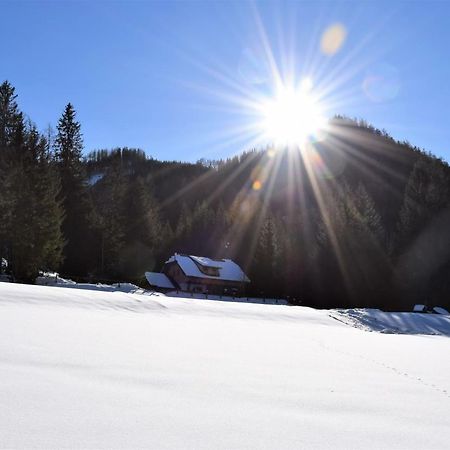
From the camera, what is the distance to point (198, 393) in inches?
174

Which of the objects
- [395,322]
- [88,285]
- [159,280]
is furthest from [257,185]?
[395,322]

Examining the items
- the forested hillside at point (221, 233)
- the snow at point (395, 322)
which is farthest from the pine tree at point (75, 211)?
the snow at point (395, 322)

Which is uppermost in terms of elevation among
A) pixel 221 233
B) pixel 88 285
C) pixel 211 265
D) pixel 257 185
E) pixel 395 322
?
pixel 257 185

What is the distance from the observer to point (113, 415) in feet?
11.3

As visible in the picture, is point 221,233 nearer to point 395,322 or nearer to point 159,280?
point 159,280

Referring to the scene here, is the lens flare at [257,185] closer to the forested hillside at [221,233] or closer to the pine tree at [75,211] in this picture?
the forested hillside at [221,233]

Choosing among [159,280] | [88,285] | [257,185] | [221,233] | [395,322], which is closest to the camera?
[395,322]

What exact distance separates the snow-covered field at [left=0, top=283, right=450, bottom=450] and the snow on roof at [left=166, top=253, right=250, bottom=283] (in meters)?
45.3

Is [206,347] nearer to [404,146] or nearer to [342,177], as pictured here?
[342,177]

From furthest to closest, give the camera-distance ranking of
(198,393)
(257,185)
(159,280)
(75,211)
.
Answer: (257,185) < (159,280) < (75,211) < (198,393)

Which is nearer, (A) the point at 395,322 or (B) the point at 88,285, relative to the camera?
(A) the point at 395,322

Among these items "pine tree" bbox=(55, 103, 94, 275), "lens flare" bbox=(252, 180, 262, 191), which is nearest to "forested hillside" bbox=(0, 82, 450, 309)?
"pine tree" bbox=(55, 103, 94, 275)

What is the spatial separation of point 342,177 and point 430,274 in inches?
2318

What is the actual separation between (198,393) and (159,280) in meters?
51.1
